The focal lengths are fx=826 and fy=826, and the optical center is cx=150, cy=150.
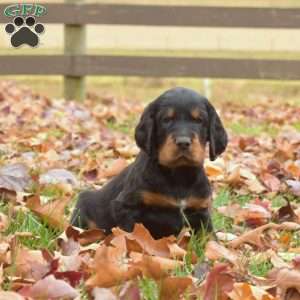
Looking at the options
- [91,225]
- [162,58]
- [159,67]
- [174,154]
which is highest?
[174,154]

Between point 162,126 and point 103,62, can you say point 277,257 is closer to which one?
point 162,126

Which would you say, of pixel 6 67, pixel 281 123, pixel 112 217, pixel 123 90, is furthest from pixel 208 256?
pixel 123 90

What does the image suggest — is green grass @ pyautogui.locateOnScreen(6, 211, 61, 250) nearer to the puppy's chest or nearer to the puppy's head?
the puppy's chest

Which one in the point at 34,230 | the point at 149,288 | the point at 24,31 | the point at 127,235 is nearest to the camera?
the point at 149,288

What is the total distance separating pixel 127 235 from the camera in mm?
2773

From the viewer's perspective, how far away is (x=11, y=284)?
226cm

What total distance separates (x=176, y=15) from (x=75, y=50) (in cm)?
133

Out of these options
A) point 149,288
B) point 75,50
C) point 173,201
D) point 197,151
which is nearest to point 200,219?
point 173,201

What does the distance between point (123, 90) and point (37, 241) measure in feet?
38.7

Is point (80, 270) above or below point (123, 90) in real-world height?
above

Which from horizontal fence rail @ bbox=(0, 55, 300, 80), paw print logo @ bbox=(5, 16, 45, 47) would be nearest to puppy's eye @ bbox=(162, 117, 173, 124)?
paw print logo @ bbox=(5, 16, 45, 47)

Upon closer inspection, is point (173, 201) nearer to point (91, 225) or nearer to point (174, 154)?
point (174, 154)

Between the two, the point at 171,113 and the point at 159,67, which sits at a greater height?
the point at 171,113

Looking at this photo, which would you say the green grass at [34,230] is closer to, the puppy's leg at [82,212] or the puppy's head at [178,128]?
the puppy's leg at [82,212]
